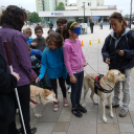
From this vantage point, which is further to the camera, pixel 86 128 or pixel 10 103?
pixel 86 128

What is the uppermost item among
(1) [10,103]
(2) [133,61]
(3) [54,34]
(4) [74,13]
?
(4) [74,13]

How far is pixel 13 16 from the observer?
184cm

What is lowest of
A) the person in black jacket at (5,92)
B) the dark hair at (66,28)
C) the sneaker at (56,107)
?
the sneaker at (56,107)

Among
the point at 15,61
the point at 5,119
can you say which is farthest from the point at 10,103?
the point at 15,61

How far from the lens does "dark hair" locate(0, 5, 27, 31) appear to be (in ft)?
6.03

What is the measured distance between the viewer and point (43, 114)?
3244 millimetres

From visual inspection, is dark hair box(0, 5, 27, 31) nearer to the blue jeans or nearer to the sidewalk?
the blue jeans

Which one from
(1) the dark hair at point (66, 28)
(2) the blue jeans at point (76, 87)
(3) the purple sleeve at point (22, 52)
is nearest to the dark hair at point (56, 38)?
(1) the dark hair at point (66, 28)

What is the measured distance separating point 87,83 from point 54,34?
131 centimetres

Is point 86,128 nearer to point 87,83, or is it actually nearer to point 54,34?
point 87,83

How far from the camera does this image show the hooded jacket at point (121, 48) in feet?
8.43

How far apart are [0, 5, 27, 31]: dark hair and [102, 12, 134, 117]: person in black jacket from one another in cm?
161

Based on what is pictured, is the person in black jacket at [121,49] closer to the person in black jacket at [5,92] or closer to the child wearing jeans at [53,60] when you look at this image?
the child wearing jeans at [53,60]

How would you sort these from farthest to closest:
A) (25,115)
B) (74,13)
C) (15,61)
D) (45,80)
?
(74,13) < (45,80) < (25,115) < (15,61)
